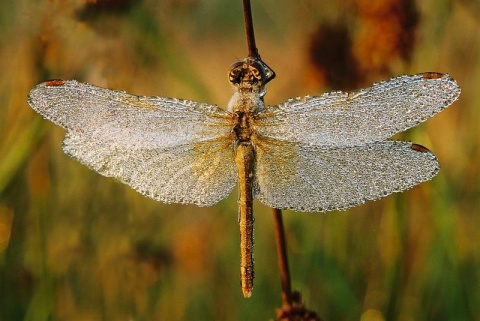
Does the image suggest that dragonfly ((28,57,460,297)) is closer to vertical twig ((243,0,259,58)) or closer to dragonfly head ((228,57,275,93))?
dragonfly head ((228,57,275,93))

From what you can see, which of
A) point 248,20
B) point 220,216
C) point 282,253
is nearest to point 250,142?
point 282,253

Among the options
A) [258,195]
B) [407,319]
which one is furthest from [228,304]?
[258,195]

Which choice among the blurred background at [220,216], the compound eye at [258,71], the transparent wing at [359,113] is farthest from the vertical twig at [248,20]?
the blurred background at [220,216]

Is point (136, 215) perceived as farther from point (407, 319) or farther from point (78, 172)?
point (407, 319)

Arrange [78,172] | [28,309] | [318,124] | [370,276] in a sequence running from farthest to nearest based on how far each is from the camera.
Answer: [78,172]
[370,276]
[28,309]
[318,124]

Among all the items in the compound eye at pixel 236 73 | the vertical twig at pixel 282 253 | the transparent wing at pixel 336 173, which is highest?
the compound eye at pixel 236 73

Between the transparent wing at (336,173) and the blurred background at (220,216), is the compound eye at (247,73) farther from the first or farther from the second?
the blurred background at (220,216)

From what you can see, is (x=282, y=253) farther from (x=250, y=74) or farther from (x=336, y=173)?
(x=250, y=74)

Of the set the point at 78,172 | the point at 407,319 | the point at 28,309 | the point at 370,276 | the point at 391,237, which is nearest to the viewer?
the point at 391,237
